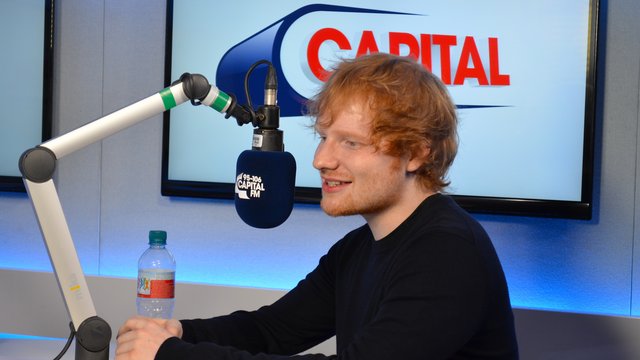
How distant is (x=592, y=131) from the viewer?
2.08m

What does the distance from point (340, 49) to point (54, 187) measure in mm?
1233

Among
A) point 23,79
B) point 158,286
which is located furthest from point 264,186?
point 23,79

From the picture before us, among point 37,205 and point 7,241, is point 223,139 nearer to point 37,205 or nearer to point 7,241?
point 7,241

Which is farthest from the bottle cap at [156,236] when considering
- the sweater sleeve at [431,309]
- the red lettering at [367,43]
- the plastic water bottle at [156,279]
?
the sweater sleeve at [431,309]

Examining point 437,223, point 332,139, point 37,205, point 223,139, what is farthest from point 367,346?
point 223,139

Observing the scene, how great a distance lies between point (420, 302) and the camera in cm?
115

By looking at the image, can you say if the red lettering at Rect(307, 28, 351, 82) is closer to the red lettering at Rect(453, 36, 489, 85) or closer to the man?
the red lettering at Rect(453, 36, 489, 85)

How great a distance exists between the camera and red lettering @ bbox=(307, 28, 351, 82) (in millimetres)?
2287

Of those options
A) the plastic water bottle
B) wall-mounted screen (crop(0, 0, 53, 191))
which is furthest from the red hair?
wall-mounted screen (crop(0, 0, 53, 191))

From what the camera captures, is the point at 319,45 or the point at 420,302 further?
the point at 319,45

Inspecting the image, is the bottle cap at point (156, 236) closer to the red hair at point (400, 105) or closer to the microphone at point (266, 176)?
the red hair at point (400, 105)

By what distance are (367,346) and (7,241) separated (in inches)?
72.4

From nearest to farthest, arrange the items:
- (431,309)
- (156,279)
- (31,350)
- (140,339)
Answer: (431,309) → (140,339) → (31,350) → (156,279)

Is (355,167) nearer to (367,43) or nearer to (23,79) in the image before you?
(367,43)
